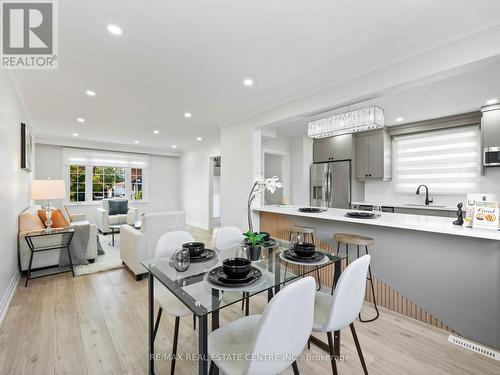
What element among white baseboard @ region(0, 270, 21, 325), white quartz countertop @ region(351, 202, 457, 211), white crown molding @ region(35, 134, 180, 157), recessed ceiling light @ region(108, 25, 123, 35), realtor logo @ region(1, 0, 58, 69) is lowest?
white baseboard @ region(0, 270, 21, 325)

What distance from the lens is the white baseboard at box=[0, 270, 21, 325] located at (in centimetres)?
229

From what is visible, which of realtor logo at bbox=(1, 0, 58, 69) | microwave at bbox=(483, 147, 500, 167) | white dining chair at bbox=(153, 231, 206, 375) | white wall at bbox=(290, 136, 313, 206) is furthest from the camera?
white wall at bbox=(290, 136, 313, 206)

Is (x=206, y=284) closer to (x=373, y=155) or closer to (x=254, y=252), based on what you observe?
(x=254, y=252)

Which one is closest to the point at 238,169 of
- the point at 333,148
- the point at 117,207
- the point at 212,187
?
the point at 333,148

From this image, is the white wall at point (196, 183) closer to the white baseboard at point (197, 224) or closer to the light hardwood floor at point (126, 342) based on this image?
the white baseboard at point (197, 224)

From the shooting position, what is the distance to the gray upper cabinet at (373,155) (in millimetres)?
4508

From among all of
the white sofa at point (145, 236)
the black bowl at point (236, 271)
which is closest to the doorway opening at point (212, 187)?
the white sofa at point (145, 236)

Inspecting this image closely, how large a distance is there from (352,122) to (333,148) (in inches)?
94.8

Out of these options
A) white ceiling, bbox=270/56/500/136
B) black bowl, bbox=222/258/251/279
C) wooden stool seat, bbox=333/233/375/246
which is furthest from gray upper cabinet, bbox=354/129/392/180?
black bowl, bbox=222/258/251/279

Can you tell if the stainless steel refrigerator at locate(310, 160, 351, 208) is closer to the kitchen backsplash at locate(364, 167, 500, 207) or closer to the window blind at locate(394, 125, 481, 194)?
the kitchen backsplash at locate(364, 167, 500, 207)

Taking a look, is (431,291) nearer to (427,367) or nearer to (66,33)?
(427,367)

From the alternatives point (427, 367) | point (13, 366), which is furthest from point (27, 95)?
point (427, 367)

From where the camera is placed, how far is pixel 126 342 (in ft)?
6.29

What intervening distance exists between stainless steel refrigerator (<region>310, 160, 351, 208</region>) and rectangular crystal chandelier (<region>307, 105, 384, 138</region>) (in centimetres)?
207
